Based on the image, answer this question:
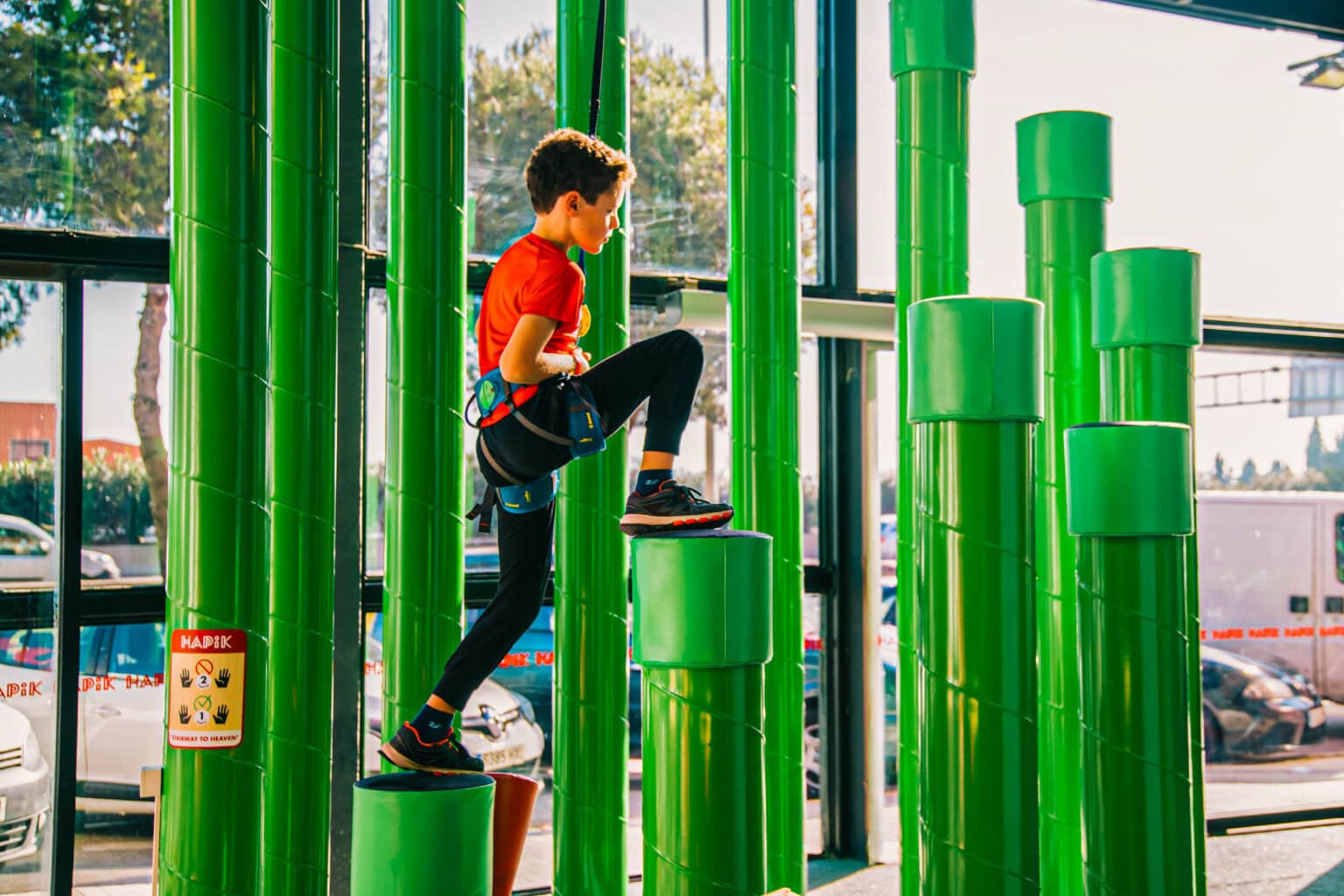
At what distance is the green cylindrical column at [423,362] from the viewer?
2.22 metres

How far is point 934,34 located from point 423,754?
1637 millimetres

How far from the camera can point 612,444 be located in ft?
8.10

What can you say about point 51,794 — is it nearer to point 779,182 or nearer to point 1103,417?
point 779,182

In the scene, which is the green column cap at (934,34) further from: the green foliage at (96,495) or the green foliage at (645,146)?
the green foliage at (96,495)

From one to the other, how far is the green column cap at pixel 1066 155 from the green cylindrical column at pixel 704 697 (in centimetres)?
127

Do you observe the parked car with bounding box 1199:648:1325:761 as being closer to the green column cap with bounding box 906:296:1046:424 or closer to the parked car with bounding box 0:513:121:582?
the green column cap with bounding box 906:296:1046:424

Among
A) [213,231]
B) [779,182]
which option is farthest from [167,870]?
[779,182]

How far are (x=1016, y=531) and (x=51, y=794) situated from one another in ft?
9.43

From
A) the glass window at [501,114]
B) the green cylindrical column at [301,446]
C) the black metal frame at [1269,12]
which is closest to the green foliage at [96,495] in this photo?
the glass window at [501,114]

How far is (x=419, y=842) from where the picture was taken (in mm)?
1666

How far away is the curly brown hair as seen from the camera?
2.04m

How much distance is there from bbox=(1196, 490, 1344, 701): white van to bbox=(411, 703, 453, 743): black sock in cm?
416

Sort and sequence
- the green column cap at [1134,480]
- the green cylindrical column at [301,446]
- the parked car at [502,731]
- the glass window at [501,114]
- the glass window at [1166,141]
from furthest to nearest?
the glass window at [1166,141]
the parked car at [502,731]
the glass window at [501,114]
the green cylindrical column at [301,446]
the green column cap at [1134,480]

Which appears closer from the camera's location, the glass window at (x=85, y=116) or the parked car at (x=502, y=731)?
the glass window at (x=85, y=116)
